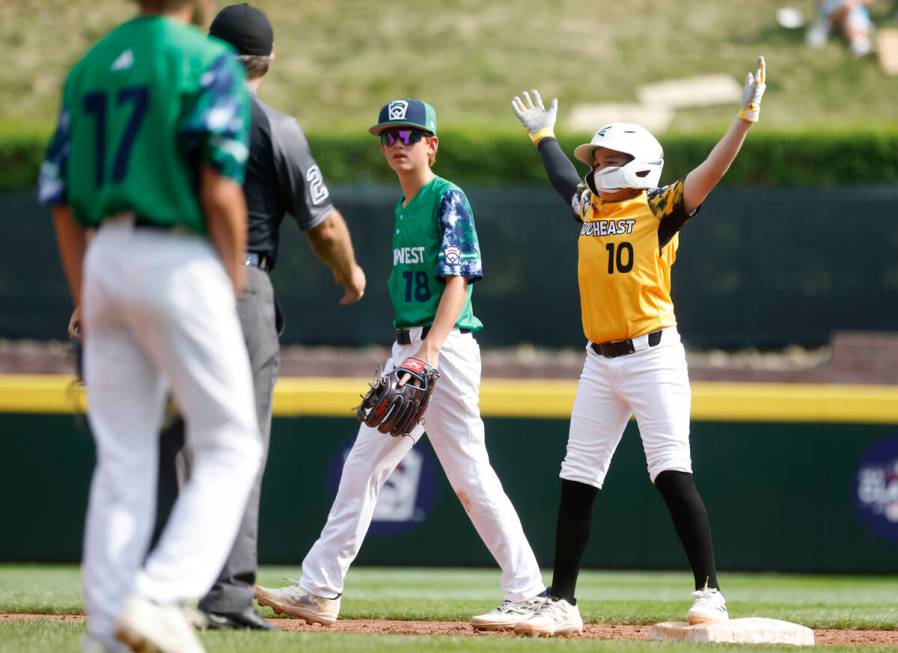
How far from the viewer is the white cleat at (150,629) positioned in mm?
3121

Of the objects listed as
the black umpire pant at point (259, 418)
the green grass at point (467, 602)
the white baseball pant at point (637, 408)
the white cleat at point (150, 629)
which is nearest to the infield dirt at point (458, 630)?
the green grass at point (467, 602)

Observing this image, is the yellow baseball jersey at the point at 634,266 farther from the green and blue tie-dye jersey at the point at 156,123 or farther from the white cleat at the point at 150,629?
the white cleat at the point at 150,629

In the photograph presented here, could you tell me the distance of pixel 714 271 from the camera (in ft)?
46.1

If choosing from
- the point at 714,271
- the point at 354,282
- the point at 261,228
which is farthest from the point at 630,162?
the point at 714,271

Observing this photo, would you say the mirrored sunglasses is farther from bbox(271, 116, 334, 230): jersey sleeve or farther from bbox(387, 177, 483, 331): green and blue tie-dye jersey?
bbox(271, 116, 334, 230): jersey sleeve

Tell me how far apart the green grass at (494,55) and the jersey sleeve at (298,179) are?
13462mm

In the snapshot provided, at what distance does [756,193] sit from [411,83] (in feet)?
23.7

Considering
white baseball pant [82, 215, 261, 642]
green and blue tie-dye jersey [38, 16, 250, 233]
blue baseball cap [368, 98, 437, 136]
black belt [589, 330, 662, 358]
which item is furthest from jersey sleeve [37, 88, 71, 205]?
black belt [589, 330, 662, 358]

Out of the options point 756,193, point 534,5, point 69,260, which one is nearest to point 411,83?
point 534,5

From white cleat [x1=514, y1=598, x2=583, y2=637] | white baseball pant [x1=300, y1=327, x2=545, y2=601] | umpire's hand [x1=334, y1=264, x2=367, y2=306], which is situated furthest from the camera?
white baseball pant [x1=300, y1=327, x2=545, y2=601]

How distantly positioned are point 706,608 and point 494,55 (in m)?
16.6

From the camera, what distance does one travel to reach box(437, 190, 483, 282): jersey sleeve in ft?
16.9

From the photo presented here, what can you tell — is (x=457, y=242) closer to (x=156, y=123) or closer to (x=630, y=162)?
(x=630, y=162)

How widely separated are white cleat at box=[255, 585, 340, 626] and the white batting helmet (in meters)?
1.96
